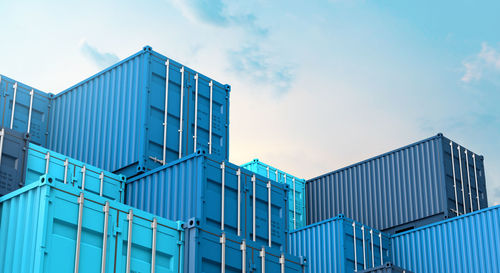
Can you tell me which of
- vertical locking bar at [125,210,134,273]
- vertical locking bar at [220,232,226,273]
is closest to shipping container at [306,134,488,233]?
vertical locking bar at [220,232,226,273]

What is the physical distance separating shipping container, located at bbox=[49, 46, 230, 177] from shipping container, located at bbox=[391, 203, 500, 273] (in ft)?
24.3

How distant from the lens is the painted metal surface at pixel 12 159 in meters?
14.7

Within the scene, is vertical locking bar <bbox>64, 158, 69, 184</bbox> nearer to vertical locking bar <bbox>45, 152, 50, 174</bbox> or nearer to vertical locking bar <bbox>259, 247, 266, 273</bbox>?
vertical locking bar <bbox>45, 152, 50, 174</bbox>

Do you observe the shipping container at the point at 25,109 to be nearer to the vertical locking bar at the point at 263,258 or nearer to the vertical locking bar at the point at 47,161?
the vertical locking bar at the point at 47,161

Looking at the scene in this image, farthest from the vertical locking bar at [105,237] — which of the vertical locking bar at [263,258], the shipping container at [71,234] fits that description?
the vertical locking bar at [263,258]

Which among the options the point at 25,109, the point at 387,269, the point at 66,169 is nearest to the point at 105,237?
the point at 66,169

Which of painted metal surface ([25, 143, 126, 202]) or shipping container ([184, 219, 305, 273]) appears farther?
painted metal surface ([25, 143, 126, 202])

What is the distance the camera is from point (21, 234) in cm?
1248

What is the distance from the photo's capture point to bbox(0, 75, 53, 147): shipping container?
20734 millimetres

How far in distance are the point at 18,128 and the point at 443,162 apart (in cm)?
1496

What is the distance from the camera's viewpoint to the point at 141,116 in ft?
65.3

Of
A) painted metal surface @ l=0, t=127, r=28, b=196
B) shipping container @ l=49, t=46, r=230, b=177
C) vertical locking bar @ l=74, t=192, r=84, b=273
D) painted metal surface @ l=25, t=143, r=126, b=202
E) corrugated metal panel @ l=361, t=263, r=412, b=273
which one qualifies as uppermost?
shipping container @ l=49, t=46, r=230, b=177

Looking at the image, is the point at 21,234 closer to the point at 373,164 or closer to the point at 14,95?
the point at 14,95

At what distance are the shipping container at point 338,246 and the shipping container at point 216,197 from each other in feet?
15.7
